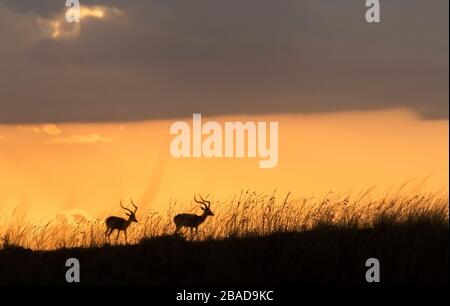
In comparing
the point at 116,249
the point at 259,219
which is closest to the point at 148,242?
the point at 116,249

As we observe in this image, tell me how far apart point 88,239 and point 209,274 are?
4.57m

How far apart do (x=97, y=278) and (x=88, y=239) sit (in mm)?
3211

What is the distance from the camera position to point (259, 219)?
16781 millimetres

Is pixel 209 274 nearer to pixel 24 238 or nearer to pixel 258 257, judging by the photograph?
pixel 258 257
